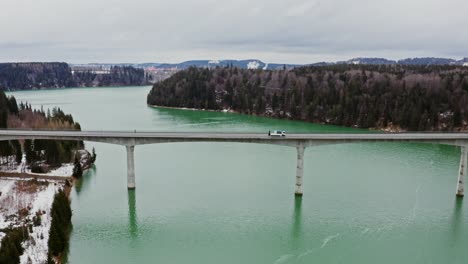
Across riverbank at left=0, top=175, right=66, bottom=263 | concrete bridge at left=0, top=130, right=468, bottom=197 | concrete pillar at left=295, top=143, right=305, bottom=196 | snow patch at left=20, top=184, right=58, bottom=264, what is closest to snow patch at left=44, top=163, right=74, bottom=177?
riverbank at left=0, top=175, right=66, bottom=263

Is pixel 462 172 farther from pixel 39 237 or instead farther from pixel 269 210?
pixel 39 237

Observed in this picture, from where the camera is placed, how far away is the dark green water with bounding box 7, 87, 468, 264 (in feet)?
99.2

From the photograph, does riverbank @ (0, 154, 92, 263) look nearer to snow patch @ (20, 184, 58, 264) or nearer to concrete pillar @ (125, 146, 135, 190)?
snow patch @ (20, 184, 58, 264)

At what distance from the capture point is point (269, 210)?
3738 cm

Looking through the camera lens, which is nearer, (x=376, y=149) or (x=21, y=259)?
(x=21, y=259)

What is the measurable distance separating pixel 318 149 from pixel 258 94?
5954 cm

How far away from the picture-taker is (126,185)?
145 ft

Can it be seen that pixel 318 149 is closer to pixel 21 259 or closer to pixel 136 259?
pixel 136 259

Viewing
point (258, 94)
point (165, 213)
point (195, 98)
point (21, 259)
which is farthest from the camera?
point (195, 98)

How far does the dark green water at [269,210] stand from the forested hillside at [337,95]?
2943cm

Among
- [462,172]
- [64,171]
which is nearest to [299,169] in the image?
[462,172]

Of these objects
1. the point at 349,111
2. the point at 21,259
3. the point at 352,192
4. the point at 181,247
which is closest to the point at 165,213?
the point at 181,247

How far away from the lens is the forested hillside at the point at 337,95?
3401 inches

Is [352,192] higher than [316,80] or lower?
lower
